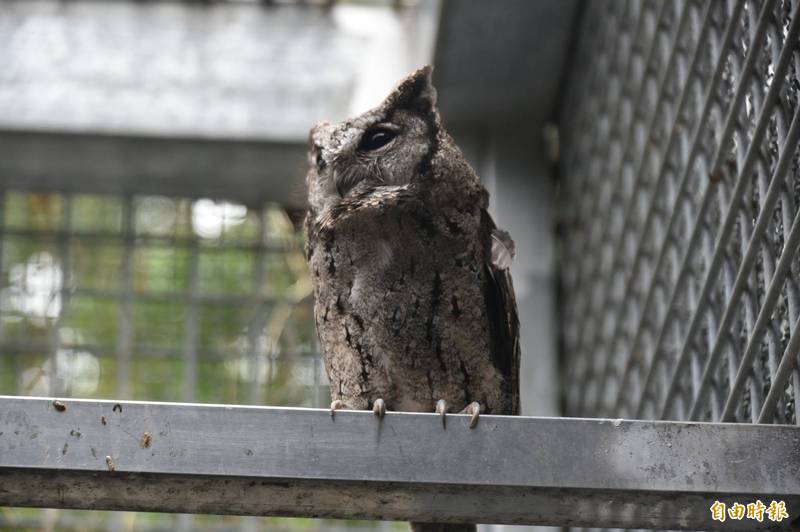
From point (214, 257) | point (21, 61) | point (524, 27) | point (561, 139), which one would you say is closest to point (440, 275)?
point (524, 27)

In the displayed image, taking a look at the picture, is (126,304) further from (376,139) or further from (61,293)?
(376,139)

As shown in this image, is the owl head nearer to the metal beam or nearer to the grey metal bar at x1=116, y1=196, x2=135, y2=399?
the metal beam

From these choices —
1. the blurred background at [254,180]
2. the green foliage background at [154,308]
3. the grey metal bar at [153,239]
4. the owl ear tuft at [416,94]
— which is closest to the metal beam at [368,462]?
the owl ear tuft at [416,94]

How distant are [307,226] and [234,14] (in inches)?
61.9

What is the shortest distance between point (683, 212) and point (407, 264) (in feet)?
2.32

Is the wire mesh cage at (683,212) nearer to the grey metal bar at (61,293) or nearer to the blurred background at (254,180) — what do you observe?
the blurred background at (254,180)

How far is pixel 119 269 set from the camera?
381cm

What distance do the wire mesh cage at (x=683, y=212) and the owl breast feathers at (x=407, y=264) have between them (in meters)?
0.44

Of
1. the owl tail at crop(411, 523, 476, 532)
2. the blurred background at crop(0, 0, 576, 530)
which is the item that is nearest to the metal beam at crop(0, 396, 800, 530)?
the owl tail at crop(411, 523, 476, 532)

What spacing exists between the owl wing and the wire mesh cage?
1.20ft

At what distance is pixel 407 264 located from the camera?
7.36ft

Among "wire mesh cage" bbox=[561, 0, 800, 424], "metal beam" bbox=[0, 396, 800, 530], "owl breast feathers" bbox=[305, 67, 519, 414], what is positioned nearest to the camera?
"metal beam" bbox=[0, 396, 800, 530]

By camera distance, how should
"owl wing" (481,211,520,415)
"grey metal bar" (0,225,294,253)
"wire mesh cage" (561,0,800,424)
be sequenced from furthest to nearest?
"grey metal bar" (0,225,294,253) < "owl wing" (481,211,520,415) < "wire mesh cage" (561,0,800,424)

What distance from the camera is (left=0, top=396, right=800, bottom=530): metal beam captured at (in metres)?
1.54
